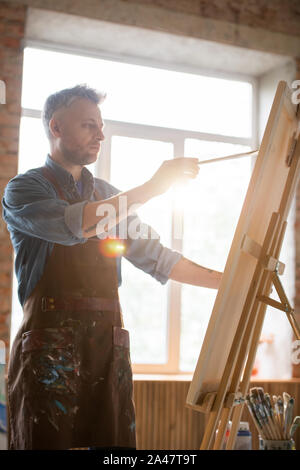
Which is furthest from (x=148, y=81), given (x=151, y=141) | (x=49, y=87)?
(x=49, y=87)

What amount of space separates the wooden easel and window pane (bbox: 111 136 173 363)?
1.89 meters

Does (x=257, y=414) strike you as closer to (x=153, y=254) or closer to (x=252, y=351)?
(x=252, y=351)

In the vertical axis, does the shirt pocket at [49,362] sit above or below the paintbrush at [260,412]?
above

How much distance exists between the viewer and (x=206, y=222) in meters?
3.81

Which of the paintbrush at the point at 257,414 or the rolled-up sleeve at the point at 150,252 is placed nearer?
the paintbrush at the point at 257,414

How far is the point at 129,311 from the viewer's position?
361 centimetres

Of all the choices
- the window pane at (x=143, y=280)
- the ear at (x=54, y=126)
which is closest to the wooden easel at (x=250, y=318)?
the ear at (x=54, y=126)

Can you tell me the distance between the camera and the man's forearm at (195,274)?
2027 mm

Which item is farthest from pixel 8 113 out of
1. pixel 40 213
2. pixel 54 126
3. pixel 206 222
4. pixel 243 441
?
pixel 243 441

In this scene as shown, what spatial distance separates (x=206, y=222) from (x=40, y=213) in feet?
7.10

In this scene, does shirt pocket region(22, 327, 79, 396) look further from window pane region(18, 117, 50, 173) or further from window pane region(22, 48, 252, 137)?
window pane region(22, 48, 252, 137)

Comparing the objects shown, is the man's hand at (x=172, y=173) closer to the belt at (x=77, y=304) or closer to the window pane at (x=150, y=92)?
the belt at (x=77, y=304)

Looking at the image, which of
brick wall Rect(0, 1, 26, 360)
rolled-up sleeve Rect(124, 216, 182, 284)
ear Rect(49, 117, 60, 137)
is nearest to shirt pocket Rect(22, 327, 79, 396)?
rolled-up sleeve Rect(124, 216, 182, 284)

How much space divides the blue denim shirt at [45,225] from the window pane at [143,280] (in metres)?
1.53
